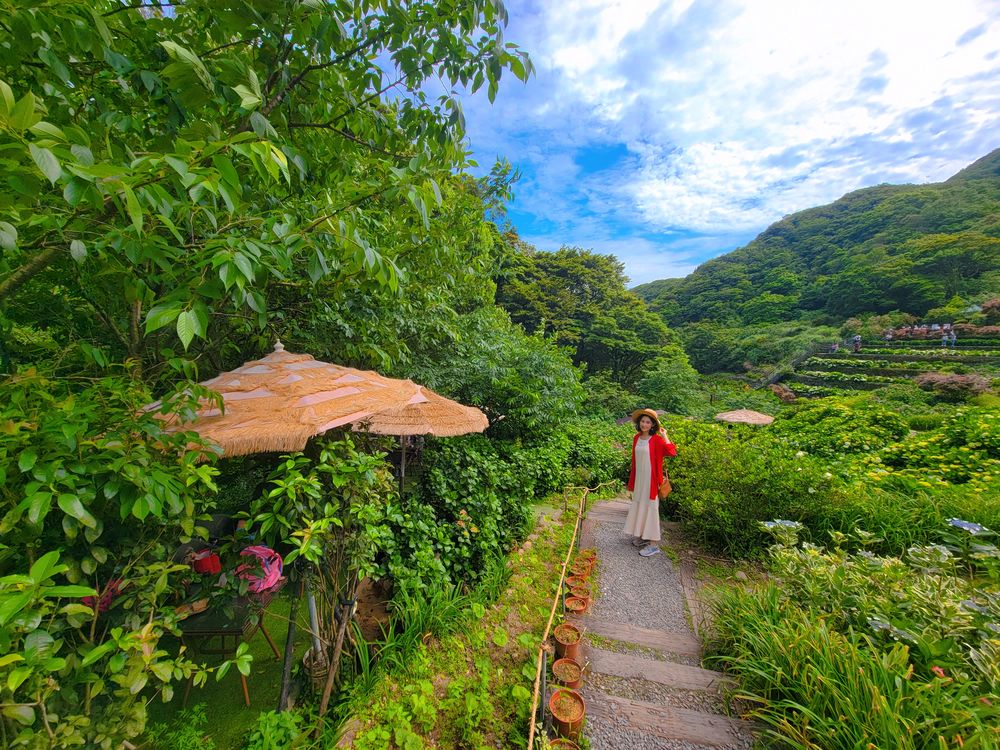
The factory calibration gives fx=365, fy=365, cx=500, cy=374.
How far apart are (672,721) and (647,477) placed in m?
2.48

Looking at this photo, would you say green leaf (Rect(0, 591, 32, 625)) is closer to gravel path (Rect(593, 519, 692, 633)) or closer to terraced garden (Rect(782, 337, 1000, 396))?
gravel path (Rect(593, 519, 692, 633))

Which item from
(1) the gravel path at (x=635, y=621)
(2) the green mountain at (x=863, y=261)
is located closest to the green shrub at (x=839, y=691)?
(1) the gravel path at (x=635, y=621)

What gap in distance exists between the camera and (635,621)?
339cm

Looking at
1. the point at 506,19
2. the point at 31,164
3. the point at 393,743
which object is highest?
the point at 506,19

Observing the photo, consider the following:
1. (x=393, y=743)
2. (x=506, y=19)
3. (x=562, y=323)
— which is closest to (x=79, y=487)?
(x=393, y=743)

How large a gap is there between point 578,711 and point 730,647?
1509 mm

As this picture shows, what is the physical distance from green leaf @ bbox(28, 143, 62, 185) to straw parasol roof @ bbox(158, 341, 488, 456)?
1316mm

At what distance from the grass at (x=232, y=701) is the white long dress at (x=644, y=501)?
12.5 ft

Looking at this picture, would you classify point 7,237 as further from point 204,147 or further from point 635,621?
point 635,621

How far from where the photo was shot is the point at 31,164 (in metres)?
1.25

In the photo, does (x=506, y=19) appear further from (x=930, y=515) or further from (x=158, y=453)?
(x=930, y=515)

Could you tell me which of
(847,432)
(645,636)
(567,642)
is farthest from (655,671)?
(847,432)

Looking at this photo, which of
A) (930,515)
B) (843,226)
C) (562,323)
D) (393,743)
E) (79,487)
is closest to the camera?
(79,487)

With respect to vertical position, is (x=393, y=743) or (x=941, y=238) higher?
(x=941, y=238)
